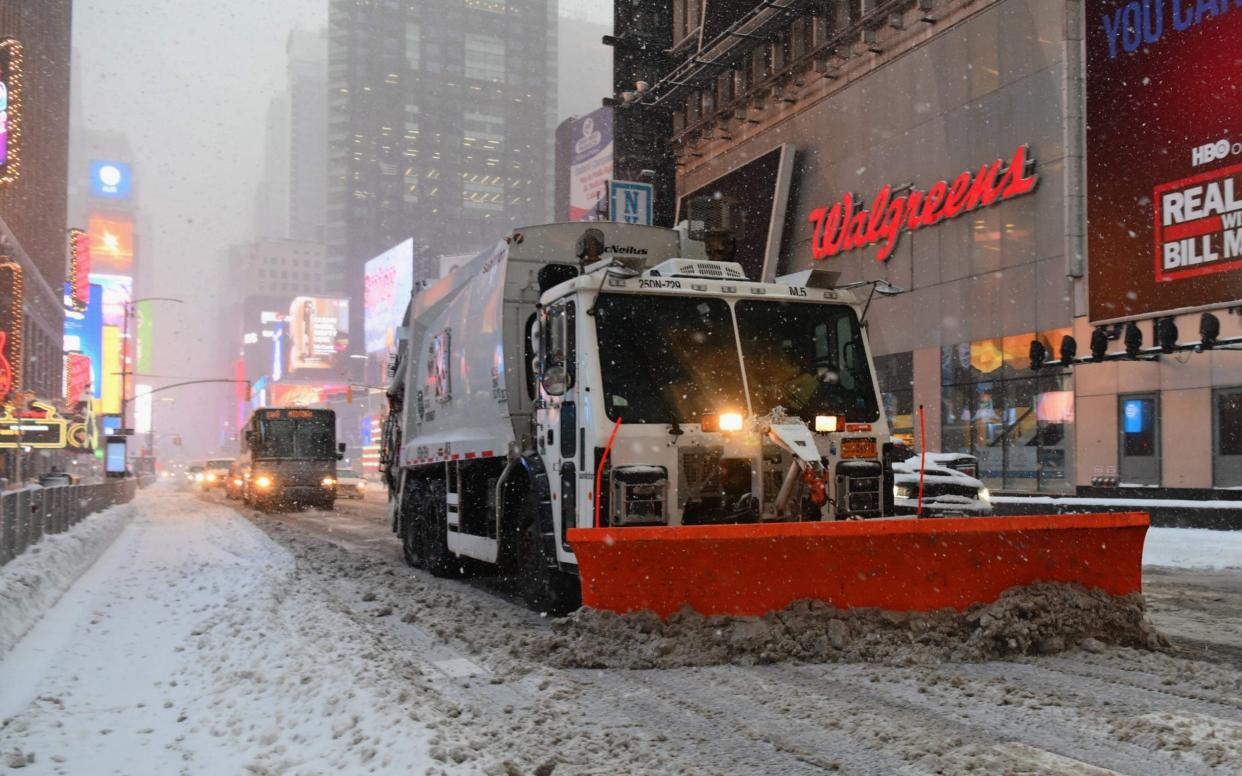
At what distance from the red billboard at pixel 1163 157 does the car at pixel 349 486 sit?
29431 millimetres

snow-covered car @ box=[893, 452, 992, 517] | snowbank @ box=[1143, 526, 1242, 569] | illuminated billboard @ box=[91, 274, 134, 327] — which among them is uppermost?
illuminated billboard @ box=[91, 274, 134, 327]

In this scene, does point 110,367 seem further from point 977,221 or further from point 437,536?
point 437,536

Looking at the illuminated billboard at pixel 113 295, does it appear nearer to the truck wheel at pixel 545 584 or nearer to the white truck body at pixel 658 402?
the white truck body at pixel 658 402

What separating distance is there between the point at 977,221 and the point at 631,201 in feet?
34.5

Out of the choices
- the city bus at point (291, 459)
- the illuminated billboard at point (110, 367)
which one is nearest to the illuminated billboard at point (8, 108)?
the city bus at point (291, 459)

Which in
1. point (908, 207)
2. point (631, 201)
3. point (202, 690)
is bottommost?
point (202, 690)

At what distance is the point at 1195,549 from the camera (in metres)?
15.7

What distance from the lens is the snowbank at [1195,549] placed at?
14.2 meters

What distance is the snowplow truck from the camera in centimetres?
692

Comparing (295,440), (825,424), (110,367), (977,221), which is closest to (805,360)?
(825,424)

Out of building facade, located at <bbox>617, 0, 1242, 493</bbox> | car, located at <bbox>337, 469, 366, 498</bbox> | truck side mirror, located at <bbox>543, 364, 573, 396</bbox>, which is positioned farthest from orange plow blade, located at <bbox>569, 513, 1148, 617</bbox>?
car, located at <bbox>337, 469, 366, 498</bbox>

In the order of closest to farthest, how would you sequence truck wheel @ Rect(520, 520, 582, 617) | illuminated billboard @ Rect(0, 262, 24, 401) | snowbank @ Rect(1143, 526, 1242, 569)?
truck wheel @ Rect(520, 520, 582, 617) → snowbank @ Rect(1143, 526, 1242, 569) → illuminated billboard @ Rect(0, 262, 24, 401)

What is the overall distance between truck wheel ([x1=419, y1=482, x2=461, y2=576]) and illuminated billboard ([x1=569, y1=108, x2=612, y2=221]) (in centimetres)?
3168

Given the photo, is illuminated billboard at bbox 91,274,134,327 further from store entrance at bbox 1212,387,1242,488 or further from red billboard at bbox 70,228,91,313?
store entrance at bbox 1212,387,1242,488
